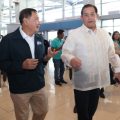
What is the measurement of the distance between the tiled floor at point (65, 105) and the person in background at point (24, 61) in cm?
122

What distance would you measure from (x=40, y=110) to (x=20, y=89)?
375mm

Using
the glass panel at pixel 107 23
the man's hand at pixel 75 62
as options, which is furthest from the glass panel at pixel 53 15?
the man's hand at pixel 75 62

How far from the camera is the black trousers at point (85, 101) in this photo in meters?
2.34

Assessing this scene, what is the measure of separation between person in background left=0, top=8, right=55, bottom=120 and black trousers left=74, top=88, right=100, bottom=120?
388mm

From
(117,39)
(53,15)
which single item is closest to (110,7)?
(53,15)

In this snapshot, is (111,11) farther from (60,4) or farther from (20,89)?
(20,89)

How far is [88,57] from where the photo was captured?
2.27 m

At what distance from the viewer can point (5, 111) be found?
3746mm

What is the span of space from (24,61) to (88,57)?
25.3 inches

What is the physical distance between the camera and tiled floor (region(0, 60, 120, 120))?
348 cm

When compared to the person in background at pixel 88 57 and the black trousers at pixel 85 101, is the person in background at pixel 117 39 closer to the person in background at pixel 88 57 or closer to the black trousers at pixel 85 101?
the person in background at pixel 88 57

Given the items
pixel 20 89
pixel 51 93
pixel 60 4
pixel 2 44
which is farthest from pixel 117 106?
pixel 60 4

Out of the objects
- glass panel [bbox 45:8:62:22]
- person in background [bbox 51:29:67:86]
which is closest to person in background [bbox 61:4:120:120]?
person in background [bbox 51:29:67:86]

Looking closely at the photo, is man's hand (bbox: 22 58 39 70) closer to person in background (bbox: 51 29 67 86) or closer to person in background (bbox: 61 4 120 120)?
person in background (bbox: 61 4 120 120)
